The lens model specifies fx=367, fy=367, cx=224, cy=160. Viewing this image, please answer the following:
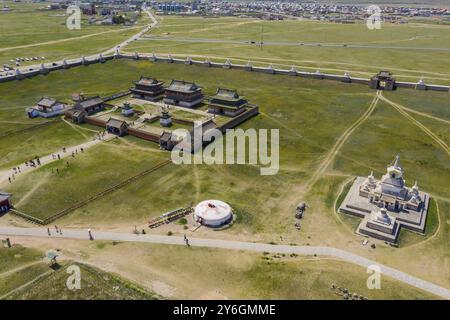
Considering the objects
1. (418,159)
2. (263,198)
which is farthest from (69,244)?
(418,159)

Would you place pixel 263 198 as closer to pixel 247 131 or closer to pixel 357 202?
pixel 357 202

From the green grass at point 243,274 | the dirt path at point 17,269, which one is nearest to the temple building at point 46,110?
the dirt path at point 17,269

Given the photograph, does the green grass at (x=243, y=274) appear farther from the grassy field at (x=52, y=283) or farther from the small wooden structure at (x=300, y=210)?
the small wooden structure at (x=300, y=210)

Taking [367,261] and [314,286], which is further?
[367,261]

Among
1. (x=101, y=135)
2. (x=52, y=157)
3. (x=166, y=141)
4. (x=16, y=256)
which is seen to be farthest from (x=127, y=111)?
(x=16, y=256)

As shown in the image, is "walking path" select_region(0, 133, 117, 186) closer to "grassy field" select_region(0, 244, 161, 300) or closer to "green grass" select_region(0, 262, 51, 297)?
"grassy field" select_region(0, 244, 161, 300)

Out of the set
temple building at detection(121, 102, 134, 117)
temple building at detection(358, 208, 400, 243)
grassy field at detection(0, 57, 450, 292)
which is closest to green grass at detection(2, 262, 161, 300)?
grassy field at detection(0, 57, 450, 292)
